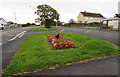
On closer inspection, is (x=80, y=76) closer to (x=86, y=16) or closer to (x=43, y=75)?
(x=43, y=75)

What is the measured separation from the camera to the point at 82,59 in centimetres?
667

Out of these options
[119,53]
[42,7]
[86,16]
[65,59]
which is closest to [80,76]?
[65,59]

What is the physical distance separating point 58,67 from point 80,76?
1.35 m

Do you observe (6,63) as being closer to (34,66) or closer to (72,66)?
(34,66)

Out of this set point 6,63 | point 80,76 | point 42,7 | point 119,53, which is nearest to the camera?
point 80,76

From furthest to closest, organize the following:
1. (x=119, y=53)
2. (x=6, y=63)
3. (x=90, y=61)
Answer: (x=119, y=53), (x=90, y=61), (x=6, y=63)

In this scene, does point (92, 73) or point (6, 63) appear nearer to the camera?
point (92, 73)

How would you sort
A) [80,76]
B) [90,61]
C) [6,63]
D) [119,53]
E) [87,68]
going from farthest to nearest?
1. [119,53]
2. [90,61]
3. [6,63]
4. [87,68]
5. [80,76]

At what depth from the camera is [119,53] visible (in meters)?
7.98

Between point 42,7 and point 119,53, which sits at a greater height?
point 42,7

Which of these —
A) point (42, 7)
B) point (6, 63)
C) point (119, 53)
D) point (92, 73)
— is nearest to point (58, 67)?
point (92, 73)

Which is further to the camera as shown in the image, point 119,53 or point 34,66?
point 119,53

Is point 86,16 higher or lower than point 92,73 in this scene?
higher

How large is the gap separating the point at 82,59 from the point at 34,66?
2.80 meters
